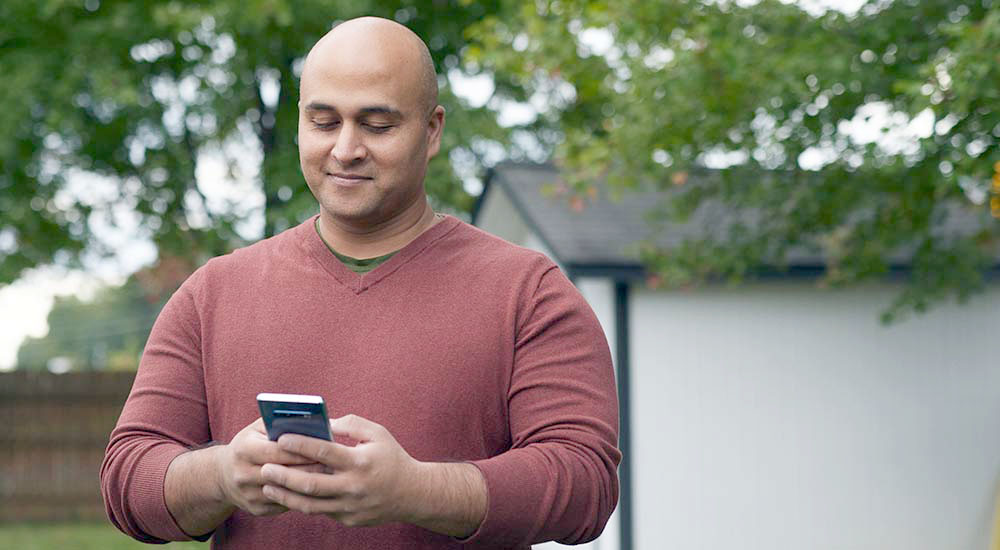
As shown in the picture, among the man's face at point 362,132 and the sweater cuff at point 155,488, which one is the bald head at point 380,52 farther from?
the sweater cuff at point 155,488

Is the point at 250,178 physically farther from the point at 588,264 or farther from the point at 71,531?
the point at 588,264

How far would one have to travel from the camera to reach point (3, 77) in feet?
42.7

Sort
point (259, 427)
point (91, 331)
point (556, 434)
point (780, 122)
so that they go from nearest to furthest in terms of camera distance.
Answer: point (259, 427)
point (556, 434)
point (780, 122)
point (91, 331)

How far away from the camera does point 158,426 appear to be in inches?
78.0

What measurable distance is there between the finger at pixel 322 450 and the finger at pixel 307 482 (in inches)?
0.8

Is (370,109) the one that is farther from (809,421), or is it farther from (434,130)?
(809,421)

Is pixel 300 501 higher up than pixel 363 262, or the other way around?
pixel 363 262

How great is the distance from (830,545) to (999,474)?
1639mm

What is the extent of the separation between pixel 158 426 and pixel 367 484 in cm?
53

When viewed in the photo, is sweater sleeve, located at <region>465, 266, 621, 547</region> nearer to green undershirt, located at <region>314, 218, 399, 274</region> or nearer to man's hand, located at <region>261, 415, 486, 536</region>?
man's hand, located at <region>261, 415, 486, 536</region>

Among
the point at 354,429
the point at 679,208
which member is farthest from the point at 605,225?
the point at 354,429

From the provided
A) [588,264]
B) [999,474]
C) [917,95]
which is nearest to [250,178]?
[588,264]

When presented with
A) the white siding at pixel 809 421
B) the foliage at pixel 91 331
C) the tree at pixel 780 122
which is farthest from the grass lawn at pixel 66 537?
the foliage at pixel 91 331

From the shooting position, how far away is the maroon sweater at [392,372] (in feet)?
6.28
